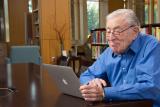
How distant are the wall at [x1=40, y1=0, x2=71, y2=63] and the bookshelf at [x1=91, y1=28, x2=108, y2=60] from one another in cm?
60

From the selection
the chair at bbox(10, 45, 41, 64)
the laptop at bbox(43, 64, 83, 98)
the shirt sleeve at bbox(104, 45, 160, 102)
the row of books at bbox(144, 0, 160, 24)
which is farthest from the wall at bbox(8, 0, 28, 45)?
the shirt sleeve at bbox(104, 45, 160, 102)

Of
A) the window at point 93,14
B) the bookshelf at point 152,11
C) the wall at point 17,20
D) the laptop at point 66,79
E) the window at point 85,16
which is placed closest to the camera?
the laptop at point 66,79

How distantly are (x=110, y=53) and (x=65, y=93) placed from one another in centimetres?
41

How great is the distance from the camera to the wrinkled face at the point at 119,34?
1.64 meters

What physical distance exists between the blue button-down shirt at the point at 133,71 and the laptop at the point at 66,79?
0.17 metres

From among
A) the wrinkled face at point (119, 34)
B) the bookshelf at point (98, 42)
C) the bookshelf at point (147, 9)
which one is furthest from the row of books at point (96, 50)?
the wrinkled face at point (119, 34)

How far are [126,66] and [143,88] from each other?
0.30 meters

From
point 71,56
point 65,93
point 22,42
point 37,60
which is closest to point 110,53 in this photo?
point 65,93

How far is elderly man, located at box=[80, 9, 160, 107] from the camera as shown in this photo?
1.41 metres

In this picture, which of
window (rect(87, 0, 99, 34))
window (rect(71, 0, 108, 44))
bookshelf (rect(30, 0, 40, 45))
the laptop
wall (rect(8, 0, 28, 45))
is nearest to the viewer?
the laptop

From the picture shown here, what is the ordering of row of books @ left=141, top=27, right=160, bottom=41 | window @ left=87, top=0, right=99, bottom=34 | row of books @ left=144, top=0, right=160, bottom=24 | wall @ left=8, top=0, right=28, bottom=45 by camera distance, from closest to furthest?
1. row of books @ left=141, top=27, right=160, bottom=41
2. wall @ left=8, top=0, right=28, bottom=45
3. row of books @ left=144, top=0, right=160, bottom=24
4. window @ left=87, top=0, right=99, bottom=34

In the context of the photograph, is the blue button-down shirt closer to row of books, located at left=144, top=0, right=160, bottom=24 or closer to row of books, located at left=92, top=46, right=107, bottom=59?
row of books, located at left=92, top=46, right=107, bottom=59

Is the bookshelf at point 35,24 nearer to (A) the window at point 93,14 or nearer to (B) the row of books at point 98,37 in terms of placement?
(B) the row of books at point 98,37

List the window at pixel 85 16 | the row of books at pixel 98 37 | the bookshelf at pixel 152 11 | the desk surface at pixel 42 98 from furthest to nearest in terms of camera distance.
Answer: the window at pixel 85 16
the bookshelf at pixel 152 11
the row of books at pixel 98 37
the desk surface at pixel 42 98
